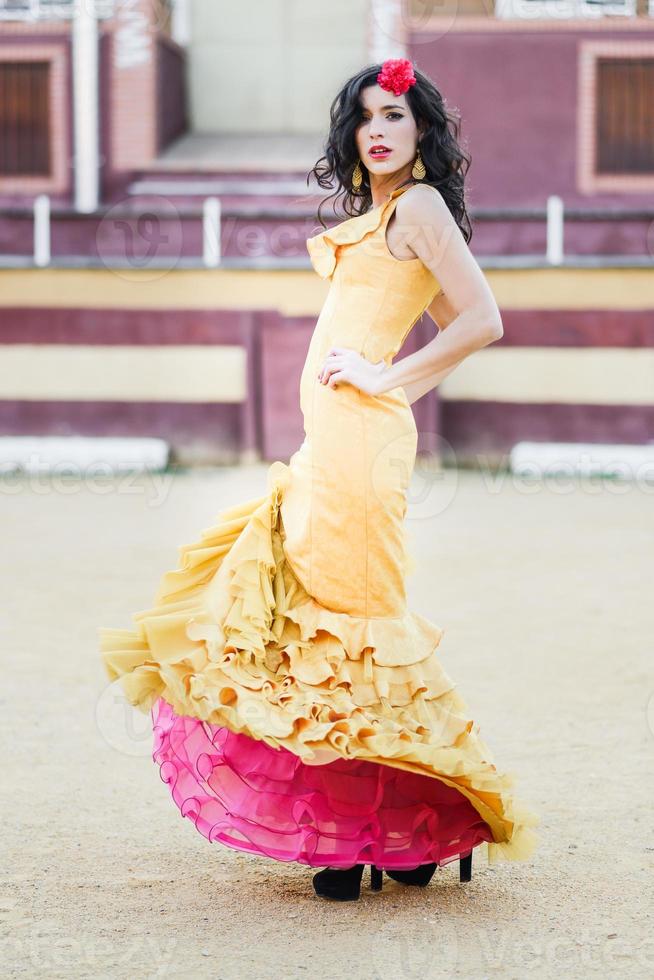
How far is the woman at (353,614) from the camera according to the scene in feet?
9.98

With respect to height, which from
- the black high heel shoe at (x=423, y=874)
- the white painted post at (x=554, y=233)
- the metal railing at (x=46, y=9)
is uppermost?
the metal railing at (x=46, y=9)

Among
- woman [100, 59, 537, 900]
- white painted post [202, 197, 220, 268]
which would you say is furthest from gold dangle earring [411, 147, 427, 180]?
white painted post [202, 197, 220, 268]

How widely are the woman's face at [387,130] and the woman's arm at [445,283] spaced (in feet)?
0.31

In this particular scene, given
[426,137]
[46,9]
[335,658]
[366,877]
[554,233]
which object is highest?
[46,9]

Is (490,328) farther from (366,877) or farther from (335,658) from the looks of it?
(366,877)

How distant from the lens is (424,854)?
3088 mm

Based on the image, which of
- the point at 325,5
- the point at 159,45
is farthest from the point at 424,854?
the point at 325,5

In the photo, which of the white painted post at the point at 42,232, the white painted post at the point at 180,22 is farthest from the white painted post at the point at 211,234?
the white painted post at the point at 180,22

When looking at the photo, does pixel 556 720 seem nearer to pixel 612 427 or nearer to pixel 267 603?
pixel 267 603

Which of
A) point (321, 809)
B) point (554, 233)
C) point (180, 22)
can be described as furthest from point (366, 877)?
point (180, 22)

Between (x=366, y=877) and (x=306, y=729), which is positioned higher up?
(x=306, y=729)

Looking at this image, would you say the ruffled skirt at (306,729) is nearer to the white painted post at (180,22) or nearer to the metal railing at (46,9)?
the metal railing at (46,9)

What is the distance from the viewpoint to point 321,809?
304 centimetres

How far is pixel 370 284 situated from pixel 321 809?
3.53 feet
